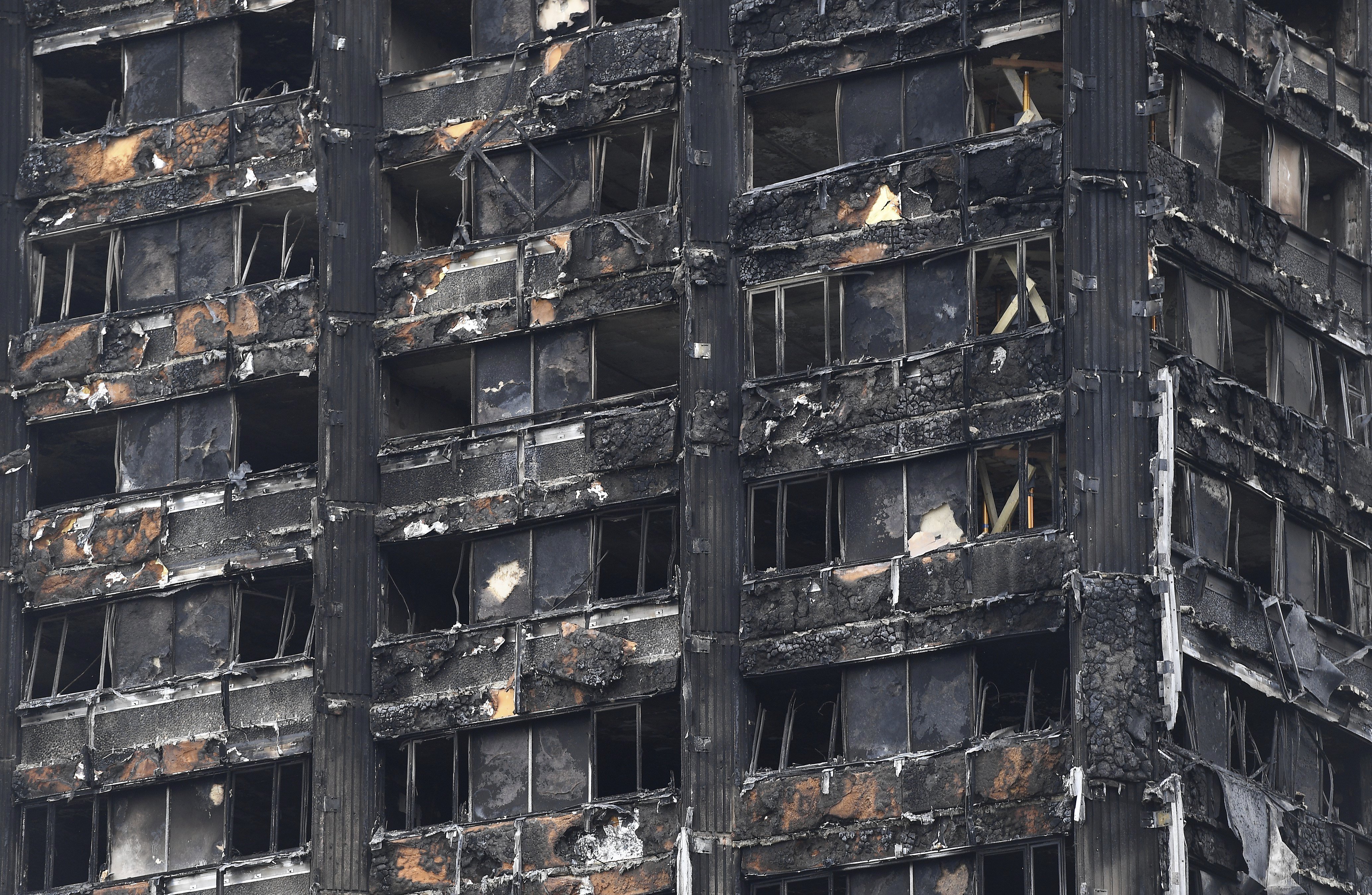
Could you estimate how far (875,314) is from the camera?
5591 cm

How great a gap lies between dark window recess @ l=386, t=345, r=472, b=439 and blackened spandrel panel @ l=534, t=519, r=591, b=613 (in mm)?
3212

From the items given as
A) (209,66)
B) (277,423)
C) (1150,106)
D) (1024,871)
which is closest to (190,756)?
(277,423)

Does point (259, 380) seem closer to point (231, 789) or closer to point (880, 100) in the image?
point (231, 789)

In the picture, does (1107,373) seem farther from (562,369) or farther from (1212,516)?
(562,369)

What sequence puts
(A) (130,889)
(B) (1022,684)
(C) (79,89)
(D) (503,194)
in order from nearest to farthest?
(B) (1022,684) < (A) (130,889) < (D) (503,194) < (C) (79,89)

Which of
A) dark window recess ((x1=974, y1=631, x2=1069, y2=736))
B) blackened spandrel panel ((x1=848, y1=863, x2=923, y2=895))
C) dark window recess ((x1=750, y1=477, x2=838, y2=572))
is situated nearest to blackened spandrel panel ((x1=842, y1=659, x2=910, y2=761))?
dark window recess ((x1=974, y1=631, x2=1069, y2=736))

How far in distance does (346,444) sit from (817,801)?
39.3ft

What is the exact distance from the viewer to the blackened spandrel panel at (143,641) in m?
60.4

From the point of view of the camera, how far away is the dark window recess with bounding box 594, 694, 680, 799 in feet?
184

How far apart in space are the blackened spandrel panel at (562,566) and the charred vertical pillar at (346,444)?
3276 millimetres

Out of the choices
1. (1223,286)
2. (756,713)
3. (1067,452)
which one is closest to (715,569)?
(756,713)

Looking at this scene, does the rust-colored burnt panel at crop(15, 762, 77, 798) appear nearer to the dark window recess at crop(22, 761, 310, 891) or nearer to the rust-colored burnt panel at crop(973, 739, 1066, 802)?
the dark window recess at crop(22, 761, 310, 891)

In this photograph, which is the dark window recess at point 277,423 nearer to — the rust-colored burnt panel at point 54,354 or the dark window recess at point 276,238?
the dark window recess at point 276,238

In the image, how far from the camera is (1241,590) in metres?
54.6
